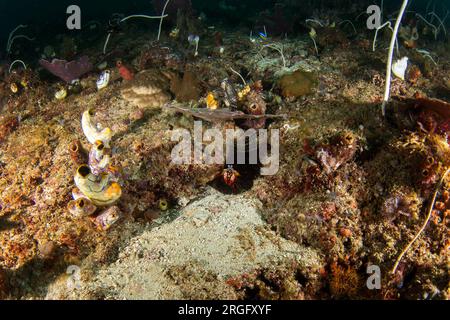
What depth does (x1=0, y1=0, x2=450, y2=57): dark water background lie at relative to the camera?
12.4 meters

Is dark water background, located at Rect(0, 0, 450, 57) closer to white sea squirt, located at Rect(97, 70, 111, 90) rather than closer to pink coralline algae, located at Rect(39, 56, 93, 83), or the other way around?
pink coralline algae, located at Rect(39, 56, 93, 83)

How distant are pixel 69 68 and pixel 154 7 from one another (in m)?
6.17

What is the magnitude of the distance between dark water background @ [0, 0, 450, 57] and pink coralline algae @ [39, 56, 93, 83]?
17.7ft

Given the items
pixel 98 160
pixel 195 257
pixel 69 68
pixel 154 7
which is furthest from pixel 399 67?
pixel 154 7

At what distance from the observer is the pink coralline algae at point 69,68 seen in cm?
767

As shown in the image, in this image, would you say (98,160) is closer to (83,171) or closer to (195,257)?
(83,171)

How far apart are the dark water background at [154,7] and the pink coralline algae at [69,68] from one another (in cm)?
540

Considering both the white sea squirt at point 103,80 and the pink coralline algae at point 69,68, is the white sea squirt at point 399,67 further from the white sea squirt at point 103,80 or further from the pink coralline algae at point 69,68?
the pink coralline algae at point 69,68

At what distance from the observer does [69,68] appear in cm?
778

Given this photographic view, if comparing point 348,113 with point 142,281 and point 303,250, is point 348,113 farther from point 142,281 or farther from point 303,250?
point 142,281

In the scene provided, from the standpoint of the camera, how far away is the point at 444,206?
3969mm

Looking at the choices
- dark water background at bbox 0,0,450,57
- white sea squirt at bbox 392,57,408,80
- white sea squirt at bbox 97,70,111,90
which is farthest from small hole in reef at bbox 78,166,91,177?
dark water background at bbox 0,0,450,57

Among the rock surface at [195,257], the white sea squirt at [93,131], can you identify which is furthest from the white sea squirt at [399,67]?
the white sea squirt at [93,131]
